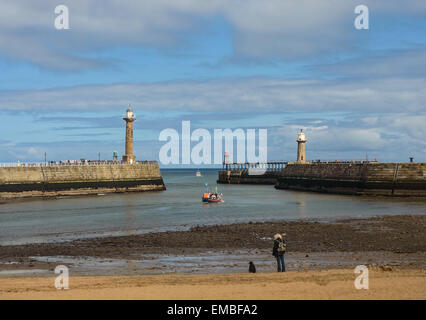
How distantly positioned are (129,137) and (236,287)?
8179 centimetres

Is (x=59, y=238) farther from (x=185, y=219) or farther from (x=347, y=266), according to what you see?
(x=347, y=266)

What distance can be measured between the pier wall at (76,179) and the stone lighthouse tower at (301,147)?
103 feet

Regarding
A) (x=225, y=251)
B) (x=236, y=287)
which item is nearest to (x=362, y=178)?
(x=225, y=251)

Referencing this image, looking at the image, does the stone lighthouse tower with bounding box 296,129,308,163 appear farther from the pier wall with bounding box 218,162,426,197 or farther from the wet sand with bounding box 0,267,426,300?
the wet sand with bounding box 0,267,426,300

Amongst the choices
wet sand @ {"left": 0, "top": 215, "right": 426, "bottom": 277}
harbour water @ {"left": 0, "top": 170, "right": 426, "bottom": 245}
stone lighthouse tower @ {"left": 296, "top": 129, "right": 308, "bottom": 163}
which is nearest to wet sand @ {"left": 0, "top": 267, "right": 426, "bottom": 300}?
wet sand @ {"left": 0, "top": 215, "right": 426, "bottom": 277}

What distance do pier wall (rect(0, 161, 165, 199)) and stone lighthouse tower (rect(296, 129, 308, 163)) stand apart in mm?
31532

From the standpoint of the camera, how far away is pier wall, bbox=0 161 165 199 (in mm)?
71938

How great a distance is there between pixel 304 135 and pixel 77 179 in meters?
51.1

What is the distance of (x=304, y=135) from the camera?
109375 mm

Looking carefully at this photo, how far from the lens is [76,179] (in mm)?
80875

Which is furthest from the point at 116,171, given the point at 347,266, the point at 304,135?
the point at 347,266

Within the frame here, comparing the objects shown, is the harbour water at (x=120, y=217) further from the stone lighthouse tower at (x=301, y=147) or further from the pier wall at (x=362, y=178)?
the stone lighthouse tower at (x=301, y=147)

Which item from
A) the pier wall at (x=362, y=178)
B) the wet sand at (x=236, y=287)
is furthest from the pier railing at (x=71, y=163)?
the wet sand at (x=236, y=287)
